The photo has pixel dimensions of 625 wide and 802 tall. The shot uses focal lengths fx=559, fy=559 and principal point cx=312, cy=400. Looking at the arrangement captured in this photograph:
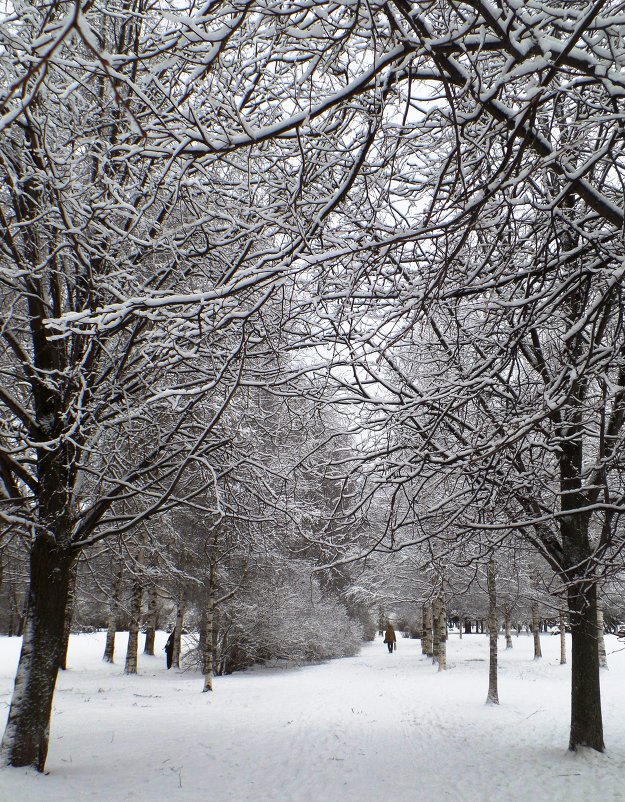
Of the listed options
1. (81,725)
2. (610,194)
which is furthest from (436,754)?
(610,194)

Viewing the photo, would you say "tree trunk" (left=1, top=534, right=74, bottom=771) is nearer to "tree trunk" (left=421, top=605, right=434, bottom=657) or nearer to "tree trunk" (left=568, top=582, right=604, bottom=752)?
"tree trunk" (left=568, top=582, right=604, bottom=752)

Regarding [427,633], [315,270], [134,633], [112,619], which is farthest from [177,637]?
[315,270]

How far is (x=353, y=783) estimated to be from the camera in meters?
7.01

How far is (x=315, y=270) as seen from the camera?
15.9 ft

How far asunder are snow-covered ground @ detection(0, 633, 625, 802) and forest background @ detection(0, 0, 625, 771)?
984mm

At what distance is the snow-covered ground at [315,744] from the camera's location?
21.1 feet

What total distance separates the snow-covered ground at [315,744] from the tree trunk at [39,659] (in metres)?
0.27

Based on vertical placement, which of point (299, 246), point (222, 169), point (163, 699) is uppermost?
point (222, 169)

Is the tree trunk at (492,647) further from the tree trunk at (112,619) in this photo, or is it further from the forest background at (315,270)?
the tree trunk at (112,619)

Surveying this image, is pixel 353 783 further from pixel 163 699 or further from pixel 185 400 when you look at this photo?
pixel 163 699

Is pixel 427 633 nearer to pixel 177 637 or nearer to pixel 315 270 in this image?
pixel 177 637

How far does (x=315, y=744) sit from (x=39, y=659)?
4985 mm

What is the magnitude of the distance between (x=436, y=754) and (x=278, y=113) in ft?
29.1

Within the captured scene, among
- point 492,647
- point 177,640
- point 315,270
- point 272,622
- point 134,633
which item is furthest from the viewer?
point 177,640
